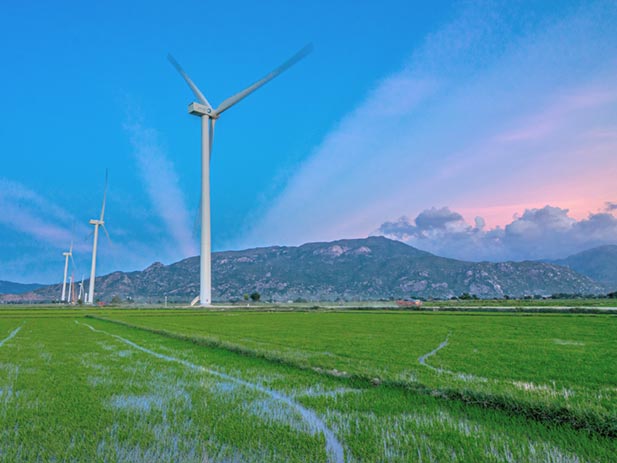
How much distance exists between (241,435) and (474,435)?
4.15 meters

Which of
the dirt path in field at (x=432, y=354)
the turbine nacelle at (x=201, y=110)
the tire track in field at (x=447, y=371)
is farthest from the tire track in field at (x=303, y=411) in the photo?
the turbine nacelle at (x=201, y=110)

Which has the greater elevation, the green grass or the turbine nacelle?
the turbine nacelle

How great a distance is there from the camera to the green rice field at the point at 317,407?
22.1 feet

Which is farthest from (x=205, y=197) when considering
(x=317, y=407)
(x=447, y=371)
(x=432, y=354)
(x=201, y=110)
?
(x=317, y=407)

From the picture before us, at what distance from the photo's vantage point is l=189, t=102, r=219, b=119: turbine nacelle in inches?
2778

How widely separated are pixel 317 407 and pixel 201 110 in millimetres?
68703

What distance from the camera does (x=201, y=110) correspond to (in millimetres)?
70750

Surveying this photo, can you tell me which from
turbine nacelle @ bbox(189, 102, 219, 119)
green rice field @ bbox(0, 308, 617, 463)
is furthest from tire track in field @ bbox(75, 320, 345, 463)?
turbine nacelle @ bbox(189, 102, 219, 119)

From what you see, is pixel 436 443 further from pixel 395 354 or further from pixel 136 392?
pixel 395 354

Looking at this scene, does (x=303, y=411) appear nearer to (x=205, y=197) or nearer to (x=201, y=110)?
(x=205, y=197)

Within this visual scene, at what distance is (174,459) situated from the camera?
6441mm

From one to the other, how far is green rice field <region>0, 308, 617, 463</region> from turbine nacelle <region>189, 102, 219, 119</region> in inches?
2360

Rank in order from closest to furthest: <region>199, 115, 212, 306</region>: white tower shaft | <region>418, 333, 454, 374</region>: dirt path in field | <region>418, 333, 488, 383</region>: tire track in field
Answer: <region>418, 333, 488, 383</region>: tire track in field < <region>418, 333, 454, 374</region>: dirt path in field < <region>199, 115, 212, 306</region>: white tower shaft

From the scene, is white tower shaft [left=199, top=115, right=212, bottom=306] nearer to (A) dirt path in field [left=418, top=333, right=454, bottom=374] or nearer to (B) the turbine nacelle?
(B) the turbine nacelle
